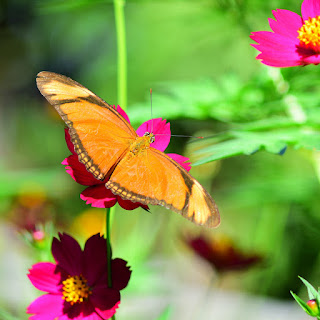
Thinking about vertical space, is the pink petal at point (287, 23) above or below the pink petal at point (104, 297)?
above

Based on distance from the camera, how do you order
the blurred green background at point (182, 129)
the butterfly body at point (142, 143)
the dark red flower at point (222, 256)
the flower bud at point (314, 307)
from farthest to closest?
1. the dark red flower at point (222, 256)
2. the blurred green background at point (182, 129)
3. the butterfly body at point (142, 143)
4. the flower bud at point (314, 307)

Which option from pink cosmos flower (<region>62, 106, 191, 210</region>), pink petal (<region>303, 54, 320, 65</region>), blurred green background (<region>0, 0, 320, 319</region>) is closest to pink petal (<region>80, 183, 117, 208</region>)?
pink cosmos flower (<region>62, 106, 191, 210</region>)

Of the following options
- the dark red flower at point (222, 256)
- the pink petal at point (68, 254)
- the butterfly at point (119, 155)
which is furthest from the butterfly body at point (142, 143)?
the dark red flower at point (222, 256)

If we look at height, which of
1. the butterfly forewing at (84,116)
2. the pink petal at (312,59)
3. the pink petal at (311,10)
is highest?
the pink petal at (311,10)

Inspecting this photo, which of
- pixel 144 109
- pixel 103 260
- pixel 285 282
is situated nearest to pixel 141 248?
pixel 144 109

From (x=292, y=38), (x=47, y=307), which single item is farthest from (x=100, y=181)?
(x=292, y=38)

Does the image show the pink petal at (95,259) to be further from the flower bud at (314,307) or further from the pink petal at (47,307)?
the flower bud at (314,307)
